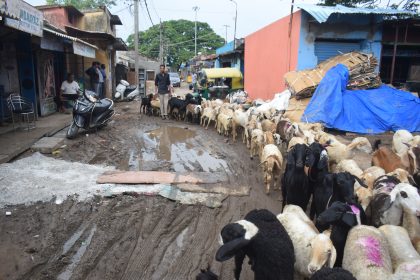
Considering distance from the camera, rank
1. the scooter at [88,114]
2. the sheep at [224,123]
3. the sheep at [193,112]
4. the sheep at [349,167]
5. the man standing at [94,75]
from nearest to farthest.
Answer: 1. the sheep at [349,167]
2. the scooter at [88,114]
3. the sheep at [224,123]
4. the sheep at [193,112]
5. the man standing at [94,75]

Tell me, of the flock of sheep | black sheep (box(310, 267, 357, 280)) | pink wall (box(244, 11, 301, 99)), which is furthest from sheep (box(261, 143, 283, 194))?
pink wall (box(244, 11, 301, 99))

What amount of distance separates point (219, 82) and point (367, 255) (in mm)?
17832

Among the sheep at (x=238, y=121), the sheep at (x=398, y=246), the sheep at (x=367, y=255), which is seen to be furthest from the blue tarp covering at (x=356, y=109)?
the sheep at (x=367, y=255)

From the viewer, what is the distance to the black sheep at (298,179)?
4.76 meters

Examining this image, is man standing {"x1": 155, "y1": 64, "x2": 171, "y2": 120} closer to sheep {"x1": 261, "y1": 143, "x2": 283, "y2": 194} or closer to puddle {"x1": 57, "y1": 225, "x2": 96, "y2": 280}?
sheep {"x1": 261, "y1": 143, "x2": 283, "y2": 194}

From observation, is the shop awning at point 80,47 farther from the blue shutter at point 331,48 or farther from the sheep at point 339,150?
the sheep at point 339,150

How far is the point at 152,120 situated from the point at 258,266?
445 inches

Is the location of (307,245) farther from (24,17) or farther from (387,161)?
(24,17)

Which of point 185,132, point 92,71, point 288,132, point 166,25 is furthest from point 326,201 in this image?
point 166,25

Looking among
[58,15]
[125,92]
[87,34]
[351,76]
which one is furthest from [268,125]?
[125,92]

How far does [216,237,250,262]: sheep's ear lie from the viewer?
2.42 meters

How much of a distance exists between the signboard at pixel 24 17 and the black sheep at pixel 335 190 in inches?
233

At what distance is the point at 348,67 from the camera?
1116 cm

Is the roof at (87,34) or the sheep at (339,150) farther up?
the roof at (87,34)
